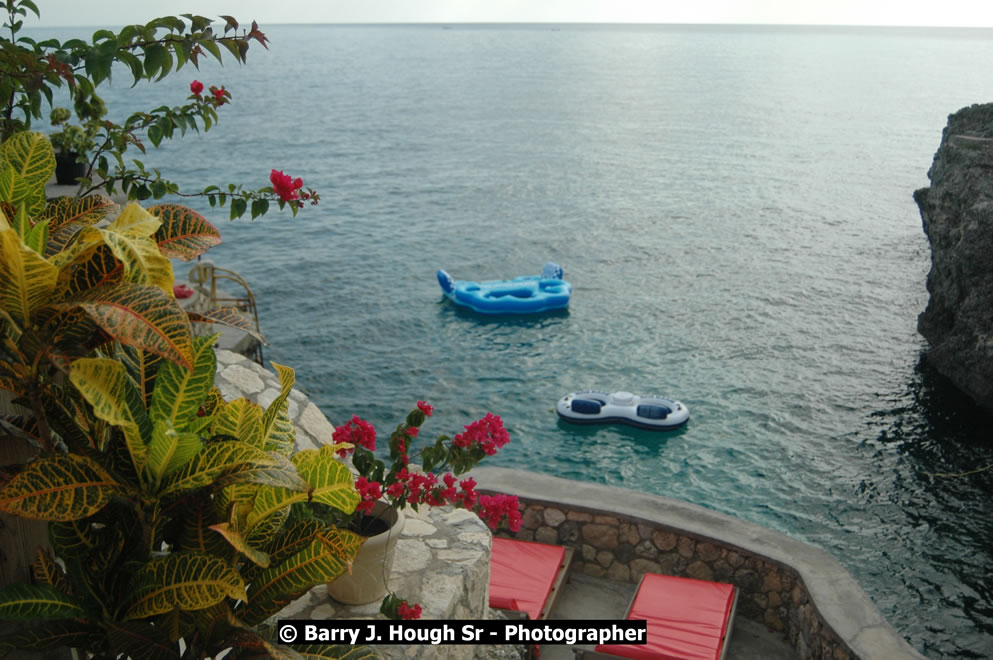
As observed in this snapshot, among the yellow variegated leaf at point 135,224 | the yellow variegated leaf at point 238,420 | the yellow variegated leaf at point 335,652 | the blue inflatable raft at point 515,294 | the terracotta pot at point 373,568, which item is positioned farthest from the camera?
the blue inflatable raft at point 515,294

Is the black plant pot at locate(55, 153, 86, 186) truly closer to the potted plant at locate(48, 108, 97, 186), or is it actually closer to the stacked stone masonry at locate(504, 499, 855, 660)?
the potted plant at locate(48, 108, 97, 186)

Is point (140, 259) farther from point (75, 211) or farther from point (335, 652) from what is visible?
point (335, 652)

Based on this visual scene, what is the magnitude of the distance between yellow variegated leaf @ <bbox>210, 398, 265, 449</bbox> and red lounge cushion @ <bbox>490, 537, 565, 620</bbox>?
17.7ft

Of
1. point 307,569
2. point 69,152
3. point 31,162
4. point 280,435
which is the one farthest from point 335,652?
point 69,152

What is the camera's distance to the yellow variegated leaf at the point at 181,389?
11.7 ft

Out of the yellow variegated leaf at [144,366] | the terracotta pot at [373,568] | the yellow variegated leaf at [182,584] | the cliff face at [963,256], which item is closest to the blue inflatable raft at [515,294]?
the cliff face at [963,256]

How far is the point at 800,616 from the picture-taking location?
8.87m

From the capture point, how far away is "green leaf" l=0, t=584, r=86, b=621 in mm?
3408

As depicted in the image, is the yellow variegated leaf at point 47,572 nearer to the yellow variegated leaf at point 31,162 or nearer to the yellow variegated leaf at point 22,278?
A: the yellow variegated leaf at point 22,278

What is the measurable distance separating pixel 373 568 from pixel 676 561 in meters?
5.29

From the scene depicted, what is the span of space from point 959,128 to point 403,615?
20.2m

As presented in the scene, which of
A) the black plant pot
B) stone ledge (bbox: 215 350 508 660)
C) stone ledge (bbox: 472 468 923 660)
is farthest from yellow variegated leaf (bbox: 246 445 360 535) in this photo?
the black plant pot

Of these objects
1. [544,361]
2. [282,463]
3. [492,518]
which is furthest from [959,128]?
[282,463]

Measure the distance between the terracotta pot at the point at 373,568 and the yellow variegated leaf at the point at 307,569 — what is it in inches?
52.2
